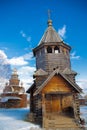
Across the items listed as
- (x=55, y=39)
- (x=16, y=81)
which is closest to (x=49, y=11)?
(x=55, y=39)

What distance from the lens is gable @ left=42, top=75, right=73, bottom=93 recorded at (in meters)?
13.6

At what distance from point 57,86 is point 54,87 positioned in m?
0.29

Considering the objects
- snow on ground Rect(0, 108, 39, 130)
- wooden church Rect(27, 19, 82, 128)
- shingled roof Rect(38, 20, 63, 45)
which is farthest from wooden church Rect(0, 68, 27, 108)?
shingled roof Rect(38, 20, 63, 45)

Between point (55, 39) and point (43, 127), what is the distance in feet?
32.5

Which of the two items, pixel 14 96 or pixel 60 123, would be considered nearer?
pixel 60 123

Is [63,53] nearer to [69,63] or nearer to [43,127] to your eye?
[69,63]

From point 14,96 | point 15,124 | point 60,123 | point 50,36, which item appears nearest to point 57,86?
point 60,123

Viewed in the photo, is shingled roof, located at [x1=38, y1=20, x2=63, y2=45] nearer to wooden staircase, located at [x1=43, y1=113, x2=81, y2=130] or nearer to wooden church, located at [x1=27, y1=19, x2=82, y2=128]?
wooden church, located at [x1=27, y1=19, x2=82, y2=128]

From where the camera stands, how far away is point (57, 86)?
13852 mm

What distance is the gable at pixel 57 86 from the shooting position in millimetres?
13602

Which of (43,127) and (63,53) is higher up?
(63,53)

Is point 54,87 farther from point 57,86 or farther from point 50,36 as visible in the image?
point 50,36

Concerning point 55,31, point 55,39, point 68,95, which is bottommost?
point 68,95

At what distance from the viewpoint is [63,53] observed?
17125 mm
